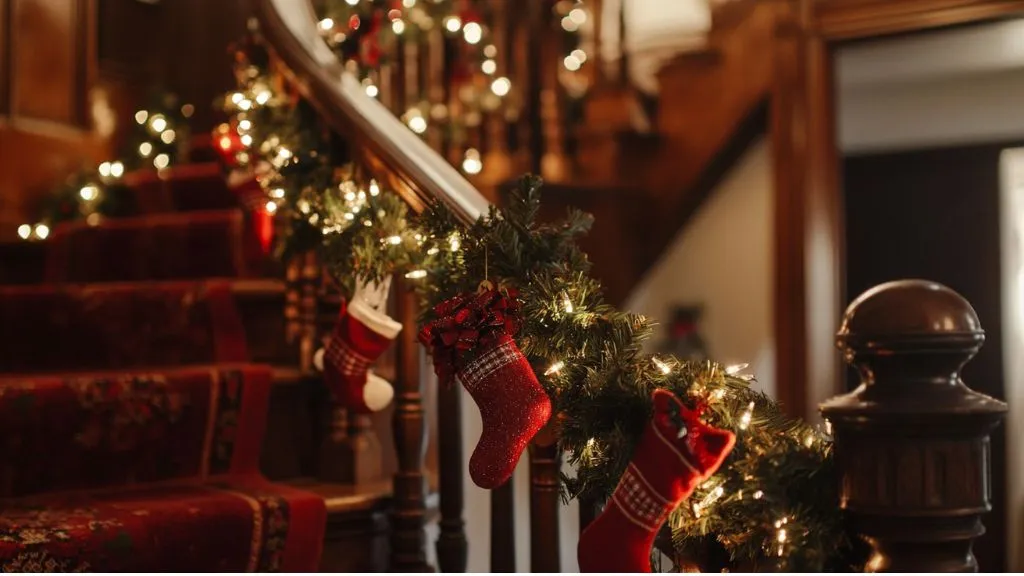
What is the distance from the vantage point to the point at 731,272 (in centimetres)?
458

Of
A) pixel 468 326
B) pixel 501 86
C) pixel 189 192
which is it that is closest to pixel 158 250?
pixel 189 192

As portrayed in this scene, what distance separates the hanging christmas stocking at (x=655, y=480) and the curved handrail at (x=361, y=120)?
1.75 feet

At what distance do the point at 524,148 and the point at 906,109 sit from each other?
7.20 ft

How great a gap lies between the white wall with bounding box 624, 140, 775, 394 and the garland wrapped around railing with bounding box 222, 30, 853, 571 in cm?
280

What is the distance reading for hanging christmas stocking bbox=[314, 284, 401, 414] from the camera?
69.7 inches

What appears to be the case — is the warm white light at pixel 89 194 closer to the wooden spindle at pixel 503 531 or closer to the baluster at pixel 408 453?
the baluster at pixel 408 453

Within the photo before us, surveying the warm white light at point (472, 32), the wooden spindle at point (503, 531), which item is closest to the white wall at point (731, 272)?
the warm white light at point (472, 32)

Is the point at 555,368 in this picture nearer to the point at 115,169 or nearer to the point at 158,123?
the point at 115,169

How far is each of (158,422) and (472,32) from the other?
2.27 meters

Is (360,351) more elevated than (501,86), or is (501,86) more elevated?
(501,86)

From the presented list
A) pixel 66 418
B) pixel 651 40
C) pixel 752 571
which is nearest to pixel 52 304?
A: pixel 66 418

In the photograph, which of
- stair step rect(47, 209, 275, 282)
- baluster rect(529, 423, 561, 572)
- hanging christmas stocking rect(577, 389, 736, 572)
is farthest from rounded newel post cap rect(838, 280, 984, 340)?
stair step rect(47, 209, 275, 282)

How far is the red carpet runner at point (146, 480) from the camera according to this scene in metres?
1.60

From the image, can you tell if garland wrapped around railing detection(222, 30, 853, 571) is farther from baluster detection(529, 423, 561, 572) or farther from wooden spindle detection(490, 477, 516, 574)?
wooden spindle detection(490, 477, 516, 574)
